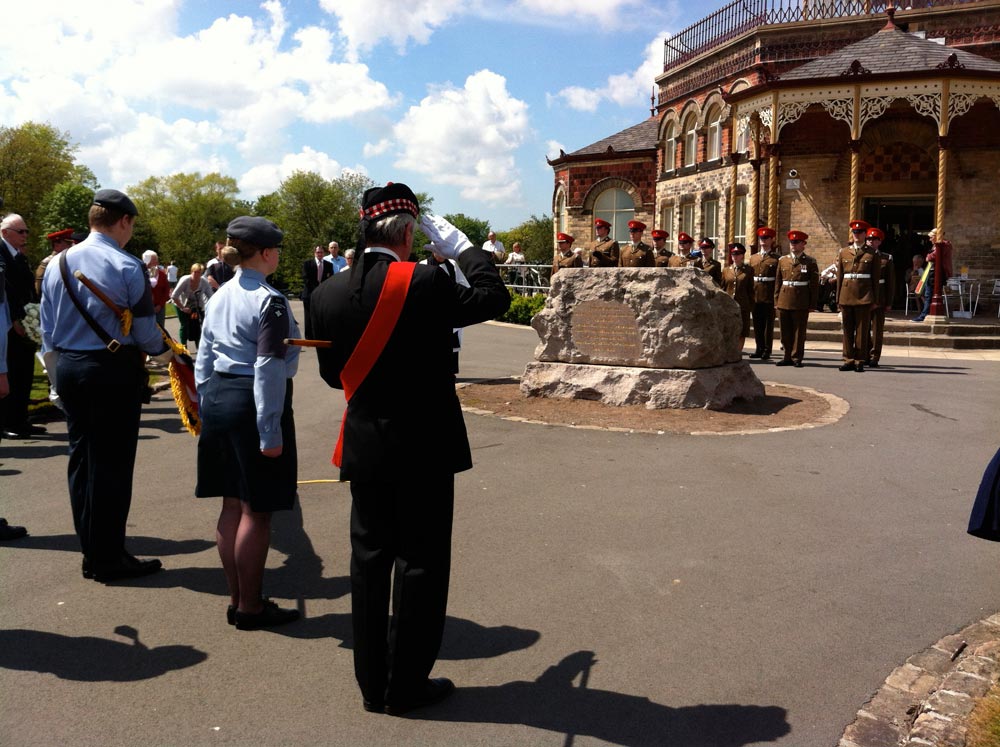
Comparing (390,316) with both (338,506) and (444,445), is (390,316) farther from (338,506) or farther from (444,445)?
(338,506)

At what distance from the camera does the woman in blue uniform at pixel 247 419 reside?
13.3ft

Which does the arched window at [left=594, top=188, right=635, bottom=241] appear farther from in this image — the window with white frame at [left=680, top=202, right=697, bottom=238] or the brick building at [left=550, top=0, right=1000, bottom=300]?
the brick building at [left=550, top=0, right=1000, bottom=300]

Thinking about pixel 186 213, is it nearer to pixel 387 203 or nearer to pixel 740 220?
pixel 740 220

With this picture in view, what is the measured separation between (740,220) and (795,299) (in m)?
10.8

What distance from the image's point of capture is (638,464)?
24.2ft

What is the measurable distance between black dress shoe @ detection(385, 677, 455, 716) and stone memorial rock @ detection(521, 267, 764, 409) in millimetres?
6670

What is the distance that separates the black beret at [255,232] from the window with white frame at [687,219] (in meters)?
24.9

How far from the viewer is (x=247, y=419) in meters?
4.08

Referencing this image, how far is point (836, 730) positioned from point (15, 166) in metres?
72.6

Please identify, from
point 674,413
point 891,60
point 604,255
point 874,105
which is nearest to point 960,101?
point 874,105

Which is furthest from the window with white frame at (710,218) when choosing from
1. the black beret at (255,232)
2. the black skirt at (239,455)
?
the black skirt at (239,455)

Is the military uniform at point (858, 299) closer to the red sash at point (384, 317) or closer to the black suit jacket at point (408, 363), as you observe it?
the black suit jacket at point (408, 363)

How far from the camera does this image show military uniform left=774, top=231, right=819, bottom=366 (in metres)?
14.2

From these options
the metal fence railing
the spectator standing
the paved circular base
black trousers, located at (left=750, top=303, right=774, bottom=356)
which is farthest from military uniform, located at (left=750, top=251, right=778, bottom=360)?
the metal fence railing
